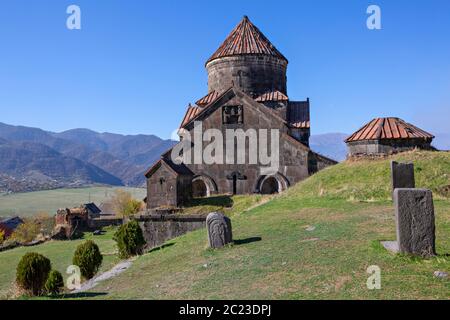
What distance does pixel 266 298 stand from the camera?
6.24m

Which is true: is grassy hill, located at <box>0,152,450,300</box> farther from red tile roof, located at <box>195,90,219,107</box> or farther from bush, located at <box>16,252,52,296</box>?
red tile roof, located at <box>195,90,219,107</box>

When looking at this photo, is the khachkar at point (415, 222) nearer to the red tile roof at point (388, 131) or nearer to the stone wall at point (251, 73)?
the red tile roof at point (388, 131)

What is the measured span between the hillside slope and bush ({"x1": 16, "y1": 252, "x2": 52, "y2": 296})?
1198mm

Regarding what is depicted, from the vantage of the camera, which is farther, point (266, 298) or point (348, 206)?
point (348, 206)

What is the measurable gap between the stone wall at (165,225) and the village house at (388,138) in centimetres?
748

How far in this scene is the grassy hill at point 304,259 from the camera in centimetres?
642

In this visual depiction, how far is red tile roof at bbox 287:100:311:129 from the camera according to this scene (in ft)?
79.0

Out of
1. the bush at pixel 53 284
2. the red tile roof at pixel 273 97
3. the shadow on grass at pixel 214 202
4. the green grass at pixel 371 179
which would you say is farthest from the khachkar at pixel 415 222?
the red tile roof at pixel 273 97

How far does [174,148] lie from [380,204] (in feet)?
37.8

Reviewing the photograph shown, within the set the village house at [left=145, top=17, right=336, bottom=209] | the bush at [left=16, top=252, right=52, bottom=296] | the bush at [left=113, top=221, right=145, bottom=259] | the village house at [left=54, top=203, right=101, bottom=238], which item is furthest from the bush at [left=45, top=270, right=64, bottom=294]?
the village house at [left=54, top=203, right=101, bottom=238]

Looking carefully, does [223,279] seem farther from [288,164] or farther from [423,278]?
[288,164]

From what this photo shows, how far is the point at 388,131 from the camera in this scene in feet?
59.7

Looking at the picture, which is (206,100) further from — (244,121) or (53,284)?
(53,284)
